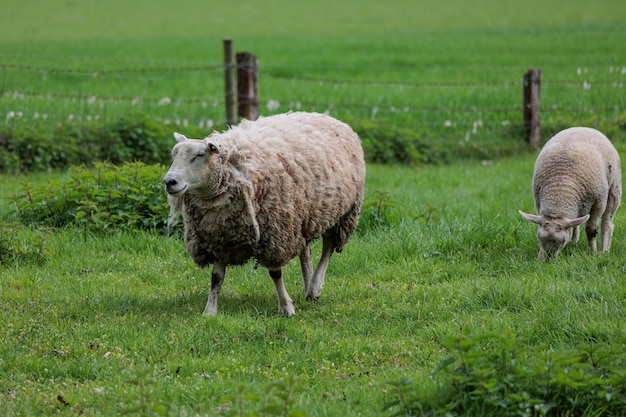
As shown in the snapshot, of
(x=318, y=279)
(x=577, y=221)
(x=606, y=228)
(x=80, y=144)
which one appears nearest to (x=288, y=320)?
(x=318, y=279)

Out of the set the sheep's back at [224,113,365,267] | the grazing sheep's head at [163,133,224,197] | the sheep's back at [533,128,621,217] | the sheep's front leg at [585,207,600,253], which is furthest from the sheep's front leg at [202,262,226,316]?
the sheep's front leg at [585,207,600,253]

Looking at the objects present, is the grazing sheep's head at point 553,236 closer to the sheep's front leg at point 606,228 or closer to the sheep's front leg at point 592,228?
the sheep's front leg at point 592,228

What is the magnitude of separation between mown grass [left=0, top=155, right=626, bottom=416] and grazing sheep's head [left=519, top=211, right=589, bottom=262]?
154 mm

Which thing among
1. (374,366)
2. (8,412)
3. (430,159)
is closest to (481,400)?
(374,366)

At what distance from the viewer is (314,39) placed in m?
26.8

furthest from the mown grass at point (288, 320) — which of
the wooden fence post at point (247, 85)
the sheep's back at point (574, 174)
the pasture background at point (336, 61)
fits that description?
the pasture background at point (336, 61)

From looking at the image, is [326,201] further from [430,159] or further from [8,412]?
[430,159]

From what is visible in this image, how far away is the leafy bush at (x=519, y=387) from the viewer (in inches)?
174

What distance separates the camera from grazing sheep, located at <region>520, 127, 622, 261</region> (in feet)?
24.6

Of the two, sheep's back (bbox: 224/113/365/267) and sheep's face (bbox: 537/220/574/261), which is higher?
sheep's back (bbox: 224/113/365/267)

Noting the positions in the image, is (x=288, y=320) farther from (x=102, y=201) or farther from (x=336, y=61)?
(x=336, y=61)

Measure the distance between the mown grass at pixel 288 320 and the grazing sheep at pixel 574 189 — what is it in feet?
0.71

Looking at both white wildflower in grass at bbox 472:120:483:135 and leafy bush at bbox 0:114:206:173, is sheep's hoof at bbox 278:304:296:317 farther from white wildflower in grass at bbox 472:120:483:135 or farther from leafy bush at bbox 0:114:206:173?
white wildflower in grass at bbox 472:120:483:135

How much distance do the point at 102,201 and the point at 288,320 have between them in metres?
3.10
